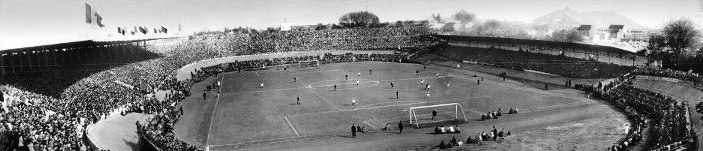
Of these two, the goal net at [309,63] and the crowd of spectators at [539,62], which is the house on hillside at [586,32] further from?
the goal net at [309,63]

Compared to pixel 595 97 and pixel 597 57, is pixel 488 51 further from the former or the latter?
pixel 595 97

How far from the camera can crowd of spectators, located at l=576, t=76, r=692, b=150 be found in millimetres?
26973

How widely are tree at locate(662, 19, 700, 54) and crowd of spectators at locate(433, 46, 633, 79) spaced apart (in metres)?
8.78

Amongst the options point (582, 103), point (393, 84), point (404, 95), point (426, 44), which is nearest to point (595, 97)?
point (582, 103)

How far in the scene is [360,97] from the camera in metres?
47.5

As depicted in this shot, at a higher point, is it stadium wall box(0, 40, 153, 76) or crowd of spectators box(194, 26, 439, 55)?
crowd of spectators box(194, 26, 439, 55)

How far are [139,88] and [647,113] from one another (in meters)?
43.6

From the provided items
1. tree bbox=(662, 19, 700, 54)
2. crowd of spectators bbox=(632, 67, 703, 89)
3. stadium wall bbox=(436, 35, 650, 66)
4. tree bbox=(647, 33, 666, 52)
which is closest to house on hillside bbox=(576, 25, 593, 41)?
stadium wall bbox=(436, 35, 650, 66)

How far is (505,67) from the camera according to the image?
67.6 metres

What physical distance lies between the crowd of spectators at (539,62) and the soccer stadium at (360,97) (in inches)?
11.7

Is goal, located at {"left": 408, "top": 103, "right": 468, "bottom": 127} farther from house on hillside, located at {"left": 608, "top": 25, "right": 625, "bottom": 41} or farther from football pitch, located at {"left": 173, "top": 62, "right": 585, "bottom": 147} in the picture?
house on hillside, located at {"left": 608, "top": 25, "right": 625, "bottom": 41}

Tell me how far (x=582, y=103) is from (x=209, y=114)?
29918 mm

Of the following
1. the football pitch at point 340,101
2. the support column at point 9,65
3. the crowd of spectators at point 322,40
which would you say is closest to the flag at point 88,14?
the football pitch at point 340,101

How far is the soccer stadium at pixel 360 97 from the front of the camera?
3011cm
